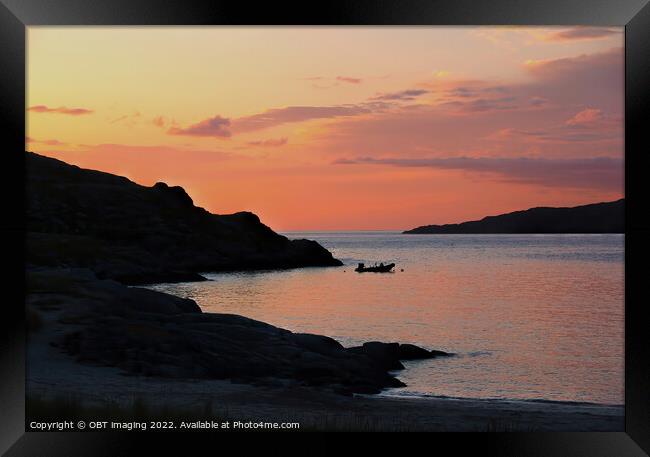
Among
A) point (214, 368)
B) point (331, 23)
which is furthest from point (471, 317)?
point (331, 23)

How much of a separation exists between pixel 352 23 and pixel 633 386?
314 inches

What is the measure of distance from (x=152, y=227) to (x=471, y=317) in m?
54.8

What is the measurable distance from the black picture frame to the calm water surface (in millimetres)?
13938

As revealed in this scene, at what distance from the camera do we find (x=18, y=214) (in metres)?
11.5

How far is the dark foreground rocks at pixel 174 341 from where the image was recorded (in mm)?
18234

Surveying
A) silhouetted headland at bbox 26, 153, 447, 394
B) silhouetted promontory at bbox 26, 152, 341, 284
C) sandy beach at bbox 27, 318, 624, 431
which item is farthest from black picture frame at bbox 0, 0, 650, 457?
silhouetted promontory at bbox 26, 152, 341, 284

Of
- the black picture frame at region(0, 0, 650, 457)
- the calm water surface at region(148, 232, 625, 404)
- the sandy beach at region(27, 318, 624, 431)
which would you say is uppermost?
the black picture frame at region(0, 0, 650, 457)

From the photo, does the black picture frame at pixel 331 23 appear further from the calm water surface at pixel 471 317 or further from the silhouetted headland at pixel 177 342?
the calm water surface at pixel 471 317

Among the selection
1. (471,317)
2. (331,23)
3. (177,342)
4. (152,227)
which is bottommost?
(471,317)

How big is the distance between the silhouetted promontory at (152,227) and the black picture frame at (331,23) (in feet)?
230

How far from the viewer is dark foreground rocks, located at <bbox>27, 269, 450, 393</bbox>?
1823cm

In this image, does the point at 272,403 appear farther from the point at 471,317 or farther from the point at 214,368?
Result: the point at 471,317

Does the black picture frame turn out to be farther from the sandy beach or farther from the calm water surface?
the calm water surface

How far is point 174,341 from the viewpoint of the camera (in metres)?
19.4
